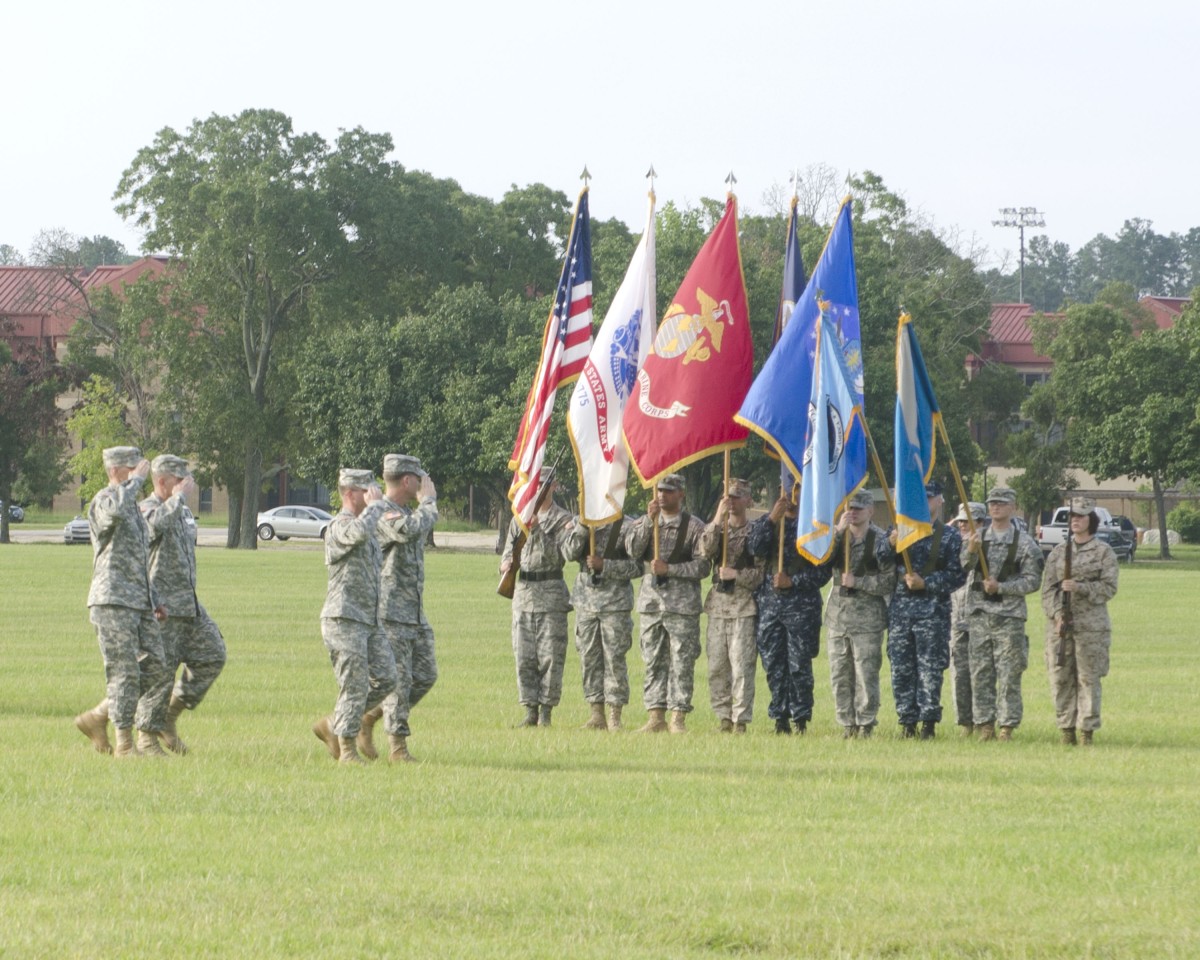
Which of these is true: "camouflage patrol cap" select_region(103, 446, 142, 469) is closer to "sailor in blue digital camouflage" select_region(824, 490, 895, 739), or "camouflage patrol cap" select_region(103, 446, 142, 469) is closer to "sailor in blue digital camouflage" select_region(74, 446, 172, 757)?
"sailor in blue digital camouflage" select_region(74, 446, 172, 757)

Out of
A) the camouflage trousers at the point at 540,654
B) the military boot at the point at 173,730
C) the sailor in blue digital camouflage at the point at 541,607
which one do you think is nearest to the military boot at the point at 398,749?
the military boot at the point at 173,730

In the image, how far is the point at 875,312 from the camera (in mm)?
57781

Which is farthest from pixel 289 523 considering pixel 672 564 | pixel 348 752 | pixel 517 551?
pixel 348 752

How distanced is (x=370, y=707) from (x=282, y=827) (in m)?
2.79

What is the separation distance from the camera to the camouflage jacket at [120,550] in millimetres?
12750

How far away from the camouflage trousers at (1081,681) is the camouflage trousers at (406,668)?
4904mm

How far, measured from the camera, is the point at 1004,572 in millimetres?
15219

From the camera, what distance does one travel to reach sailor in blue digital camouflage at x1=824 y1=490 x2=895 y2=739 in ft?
49.4

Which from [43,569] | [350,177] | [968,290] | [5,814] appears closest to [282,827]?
[5,814]

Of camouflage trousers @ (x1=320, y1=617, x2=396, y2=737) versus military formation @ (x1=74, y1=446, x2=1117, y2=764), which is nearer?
camouflage trousers @ (x1=320, y1=617, x2=396, y2=737)

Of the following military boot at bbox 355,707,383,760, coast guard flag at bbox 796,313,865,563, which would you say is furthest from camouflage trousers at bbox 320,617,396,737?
coast guard flag at bbox 796,313,865,563

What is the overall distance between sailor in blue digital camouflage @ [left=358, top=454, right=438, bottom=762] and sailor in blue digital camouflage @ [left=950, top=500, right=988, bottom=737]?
440 centimetres

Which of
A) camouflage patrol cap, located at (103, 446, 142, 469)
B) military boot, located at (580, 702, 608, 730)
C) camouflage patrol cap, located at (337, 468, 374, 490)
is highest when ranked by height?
camouflage patrol cap, located at (103, 446, 142, 469)

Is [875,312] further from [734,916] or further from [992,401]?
[734,916]
